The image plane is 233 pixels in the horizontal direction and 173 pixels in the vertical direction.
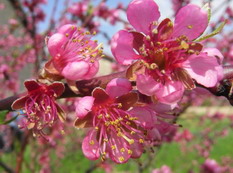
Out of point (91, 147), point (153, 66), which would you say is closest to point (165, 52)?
point (153, 66)

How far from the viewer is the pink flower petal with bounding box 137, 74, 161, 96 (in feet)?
2.92

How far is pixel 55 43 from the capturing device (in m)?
1.05

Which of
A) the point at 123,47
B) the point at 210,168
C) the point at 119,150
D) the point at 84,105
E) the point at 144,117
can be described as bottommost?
the point at 210,168

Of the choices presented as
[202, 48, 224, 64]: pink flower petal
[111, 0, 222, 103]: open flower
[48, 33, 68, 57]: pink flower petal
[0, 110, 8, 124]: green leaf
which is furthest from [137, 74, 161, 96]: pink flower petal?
[0, 110, 8, 124]: green leaf

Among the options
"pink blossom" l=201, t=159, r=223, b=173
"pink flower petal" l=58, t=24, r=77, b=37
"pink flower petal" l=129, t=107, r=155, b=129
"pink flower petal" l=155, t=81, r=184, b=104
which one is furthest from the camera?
"pink blossom" l=201, t=159, r=223, b=173

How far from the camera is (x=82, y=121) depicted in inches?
39.9

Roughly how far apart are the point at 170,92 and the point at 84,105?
0.28 meters

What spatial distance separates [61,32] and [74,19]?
342cm

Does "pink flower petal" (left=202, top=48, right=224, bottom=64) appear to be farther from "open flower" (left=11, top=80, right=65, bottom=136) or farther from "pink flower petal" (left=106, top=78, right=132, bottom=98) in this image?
"open flower" (left=11, top=80, right=65, bottom=136)

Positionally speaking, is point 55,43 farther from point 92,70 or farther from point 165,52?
point 165,52

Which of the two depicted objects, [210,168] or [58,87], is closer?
[58,87]

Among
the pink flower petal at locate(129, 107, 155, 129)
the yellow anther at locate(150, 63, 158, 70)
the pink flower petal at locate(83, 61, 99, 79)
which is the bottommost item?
the pink flower petal at locate(129, 107, 155, 129)

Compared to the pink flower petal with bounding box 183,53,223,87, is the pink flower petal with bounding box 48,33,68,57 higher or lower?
higher

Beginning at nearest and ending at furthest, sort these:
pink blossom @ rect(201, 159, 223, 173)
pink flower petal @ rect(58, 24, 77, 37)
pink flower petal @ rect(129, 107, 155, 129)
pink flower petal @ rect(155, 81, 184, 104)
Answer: pink flower petal @ rect(155, 81, 184, 104) → pink flower petal @ rect(129, 107, 155, 129) → pink flower petal @ rect(58, 24, 77, 37) → pink blossom @ rect(201, 159, 223, 173)
